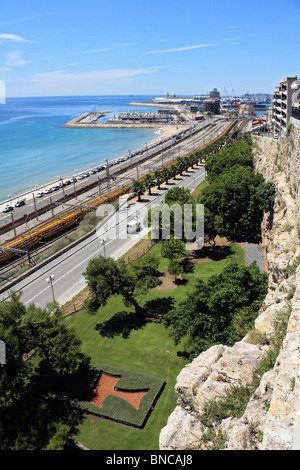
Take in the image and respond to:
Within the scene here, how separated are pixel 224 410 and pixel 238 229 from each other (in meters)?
38.4

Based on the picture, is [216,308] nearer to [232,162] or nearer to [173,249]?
[173,249]

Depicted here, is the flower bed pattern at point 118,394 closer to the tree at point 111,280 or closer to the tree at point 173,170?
the tree at point 111,280

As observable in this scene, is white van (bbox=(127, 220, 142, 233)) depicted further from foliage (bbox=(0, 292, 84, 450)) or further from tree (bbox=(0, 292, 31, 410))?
tree (bbox=(0, 292, 31, 410))

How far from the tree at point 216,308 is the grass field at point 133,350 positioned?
7.71 feet

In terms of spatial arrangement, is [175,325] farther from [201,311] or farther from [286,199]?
[286,199]

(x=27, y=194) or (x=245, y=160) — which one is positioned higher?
(x=245, y=160)

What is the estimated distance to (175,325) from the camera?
27.6 metres

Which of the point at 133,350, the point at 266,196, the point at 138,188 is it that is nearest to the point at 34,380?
the point at 133,350

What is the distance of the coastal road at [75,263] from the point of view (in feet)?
129

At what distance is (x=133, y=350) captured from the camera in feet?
95.6

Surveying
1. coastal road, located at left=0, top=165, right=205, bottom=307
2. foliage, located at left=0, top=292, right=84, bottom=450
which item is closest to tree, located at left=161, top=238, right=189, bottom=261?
coastal road, located at left=0, top=165, right=205, bottom=307

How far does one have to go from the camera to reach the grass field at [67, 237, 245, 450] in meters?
21.6
